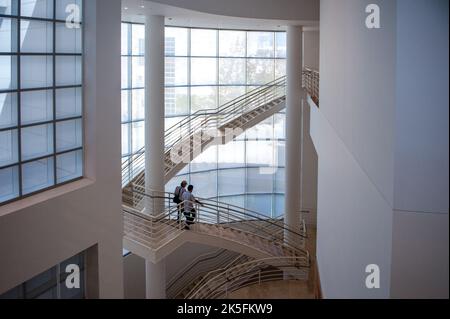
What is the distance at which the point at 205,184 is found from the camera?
22953mm

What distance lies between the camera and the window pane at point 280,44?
76.0ft

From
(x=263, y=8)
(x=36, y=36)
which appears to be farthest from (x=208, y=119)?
(x=36, y=36)

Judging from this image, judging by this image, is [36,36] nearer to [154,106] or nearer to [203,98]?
[154,106]

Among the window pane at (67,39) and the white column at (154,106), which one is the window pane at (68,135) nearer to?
the window pane at (67,39)

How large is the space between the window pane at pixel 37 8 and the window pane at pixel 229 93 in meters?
13.5

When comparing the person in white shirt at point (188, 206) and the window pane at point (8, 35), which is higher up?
the window pane at point (8, 35)

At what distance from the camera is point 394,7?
426 cm

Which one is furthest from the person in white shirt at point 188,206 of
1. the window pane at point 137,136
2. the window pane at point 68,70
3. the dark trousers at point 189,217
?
the window pane at point 68,70

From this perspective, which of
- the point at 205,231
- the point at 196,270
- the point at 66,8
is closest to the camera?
the point at 66,8

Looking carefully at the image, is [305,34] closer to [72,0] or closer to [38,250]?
[72,0]

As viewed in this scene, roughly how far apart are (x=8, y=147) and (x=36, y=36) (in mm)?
1660

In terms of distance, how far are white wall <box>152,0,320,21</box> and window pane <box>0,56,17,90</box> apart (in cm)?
716
